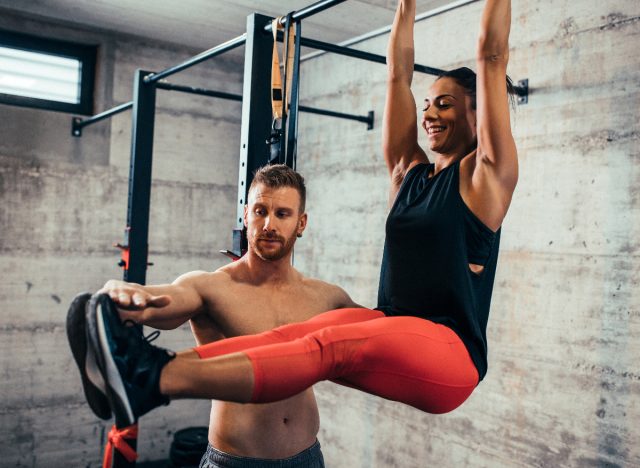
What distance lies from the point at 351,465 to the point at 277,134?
3.03 m

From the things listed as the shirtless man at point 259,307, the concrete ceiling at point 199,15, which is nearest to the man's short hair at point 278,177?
the shirtless man at point 259,307

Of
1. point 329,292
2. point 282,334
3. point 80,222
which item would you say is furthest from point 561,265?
point 80,222

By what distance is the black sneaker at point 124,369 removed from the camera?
1710 millimetres

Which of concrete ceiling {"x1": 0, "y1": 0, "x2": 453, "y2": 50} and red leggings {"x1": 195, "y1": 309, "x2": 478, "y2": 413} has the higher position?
concrete ceiling {"x1": 0, "y1": 0, "x2": 453, "y2": 50}

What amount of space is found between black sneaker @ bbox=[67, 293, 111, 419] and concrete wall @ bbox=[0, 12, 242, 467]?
3.33 m

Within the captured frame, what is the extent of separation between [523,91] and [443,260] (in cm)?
193

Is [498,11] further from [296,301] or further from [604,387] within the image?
[604,387]

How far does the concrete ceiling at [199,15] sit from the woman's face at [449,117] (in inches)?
77.9

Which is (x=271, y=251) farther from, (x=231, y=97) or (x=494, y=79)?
(x=231, y=97)

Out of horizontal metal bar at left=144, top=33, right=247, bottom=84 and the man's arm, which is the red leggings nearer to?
the man's arm

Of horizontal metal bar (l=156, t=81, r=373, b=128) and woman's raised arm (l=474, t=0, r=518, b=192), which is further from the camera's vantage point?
horizontal metal bar (l=156, t=81, r=373, b=128)

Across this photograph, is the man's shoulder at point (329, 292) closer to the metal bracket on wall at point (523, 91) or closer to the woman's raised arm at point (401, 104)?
the woman's raised arm at point (401, 104)

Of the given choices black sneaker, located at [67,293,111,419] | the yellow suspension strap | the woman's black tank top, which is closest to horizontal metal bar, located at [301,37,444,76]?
the yellow suspension strap

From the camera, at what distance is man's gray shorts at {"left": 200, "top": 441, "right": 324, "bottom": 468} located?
2.42m
